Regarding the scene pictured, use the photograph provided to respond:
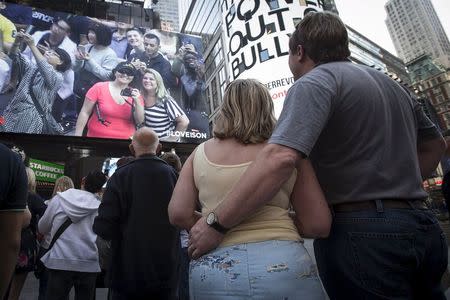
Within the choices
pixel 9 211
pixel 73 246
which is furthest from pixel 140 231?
pixel 73 246

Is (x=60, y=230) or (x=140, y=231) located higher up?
(x=60, y=230)

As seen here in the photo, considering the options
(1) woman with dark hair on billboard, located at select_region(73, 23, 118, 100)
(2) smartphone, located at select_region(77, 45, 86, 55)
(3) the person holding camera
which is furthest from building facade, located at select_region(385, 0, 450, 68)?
(2) smartphone, located at select_region(77, 45, 86, 55)

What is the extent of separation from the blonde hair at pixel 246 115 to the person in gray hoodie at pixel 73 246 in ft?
7.98

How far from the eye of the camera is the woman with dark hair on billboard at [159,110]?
58.3ft

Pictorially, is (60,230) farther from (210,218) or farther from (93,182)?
(210,218)

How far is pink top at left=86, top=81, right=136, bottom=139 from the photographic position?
16609 millimetres

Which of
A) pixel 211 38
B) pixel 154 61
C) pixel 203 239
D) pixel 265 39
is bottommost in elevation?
pixel 203 239

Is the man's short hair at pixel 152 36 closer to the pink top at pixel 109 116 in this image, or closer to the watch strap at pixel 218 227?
the pink top at pixel 109 116

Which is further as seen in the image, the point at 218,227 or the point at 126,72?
the point at 126,72

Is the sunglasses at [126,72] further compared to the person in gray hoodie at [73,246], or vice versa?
the sunglasses at [126,72]

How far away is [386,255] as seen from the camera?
4.17ft

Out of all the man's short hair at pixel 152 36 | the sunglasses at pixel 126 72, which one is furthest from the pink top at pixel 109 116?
the man's short hair at pixel 152 36

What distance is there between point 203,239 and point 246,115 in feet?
2.22

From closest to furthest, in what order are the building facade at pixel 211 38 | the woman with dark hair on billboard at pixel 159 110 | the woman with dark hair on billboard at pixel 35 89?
the woman with dark hair on billboard at pixel 35 89 → the woman with dark hair on billboard at pixel 159 110 → the building facade at pixel 211 38
